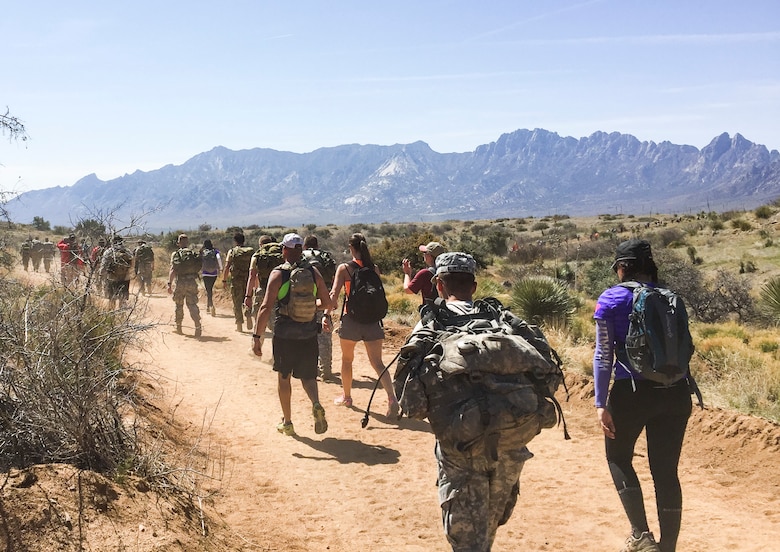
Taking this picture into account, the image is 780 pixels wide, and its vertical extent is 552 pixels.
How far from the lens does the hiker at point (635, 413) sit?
382cm

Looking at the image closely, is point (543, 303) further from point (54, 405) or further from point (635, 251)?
point (54, 405)

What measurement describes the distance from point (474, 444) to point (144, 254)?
14601 millimetres

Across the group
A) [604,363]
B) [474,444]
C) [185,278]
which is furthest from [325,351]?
[474,444]

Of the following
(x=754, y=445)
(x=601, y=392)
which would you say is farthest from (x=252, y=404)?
(x=754, y=445)

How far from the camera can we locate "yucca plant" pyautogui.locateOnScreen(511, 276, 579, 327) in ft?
38.4

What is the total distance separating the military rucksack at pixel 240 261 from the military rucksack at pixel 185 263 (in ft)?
2.41

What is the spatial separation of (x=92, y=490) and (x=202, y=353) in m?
6.89

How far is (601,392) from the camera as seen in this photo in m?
3.90

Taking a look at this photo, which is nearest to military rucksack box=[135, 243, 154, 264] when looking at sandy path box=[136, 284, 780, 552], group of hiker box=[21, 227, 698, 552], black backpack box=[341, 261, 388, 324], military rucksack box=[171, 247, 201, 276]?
military rucksack box=[171, 247, 201, 276]

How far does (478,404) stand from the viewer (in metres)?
3.20

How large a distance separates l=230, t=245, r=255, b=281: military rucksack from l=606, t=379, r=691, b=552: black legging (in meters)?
8.76

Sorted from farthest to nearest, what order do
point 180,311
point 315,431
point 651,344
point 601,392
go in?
point 180,311
point 315,431
point 601,392
point 651,344

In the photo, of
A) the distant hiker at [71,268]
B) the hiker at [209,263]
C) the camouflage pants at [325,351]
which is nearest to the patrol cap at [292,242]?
the distant hiker at [71,268]

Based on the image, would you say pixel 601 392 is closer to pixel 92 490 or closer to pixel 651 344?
pixel 651 344
